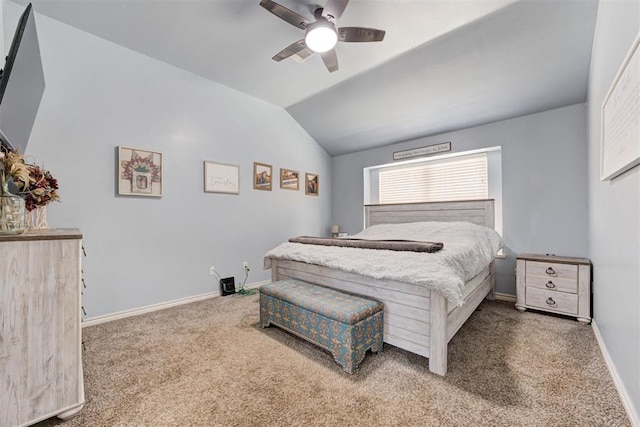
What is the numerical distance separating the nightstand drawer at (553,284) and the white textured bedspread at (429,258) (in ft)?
1.48

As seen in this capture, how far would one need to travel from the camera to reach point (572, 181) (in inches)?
115

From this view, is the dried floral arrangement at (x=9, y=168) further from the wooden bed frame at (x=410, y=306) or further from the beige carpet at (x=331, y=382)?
the wooden bed frame at (x=410, y=306)

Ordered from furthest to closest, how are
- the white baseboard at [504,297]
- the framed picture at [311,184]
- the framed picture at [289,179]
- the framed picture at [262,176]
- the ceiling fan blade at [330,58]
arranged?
the framed picture at [311,184] → the framed picture at [289,179] → the framed picture at [262,176] → the white baseboard at [504,297] → the ceiling fan blade at [330,58]

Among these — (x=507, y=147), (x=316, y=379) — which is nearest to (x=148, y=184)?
(x=316, y=379)

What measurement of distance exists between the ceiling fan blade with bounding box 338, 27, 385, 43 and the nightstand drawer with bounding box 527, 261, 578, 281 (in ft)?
8.78

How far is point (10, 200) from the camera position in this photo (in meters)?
1.36

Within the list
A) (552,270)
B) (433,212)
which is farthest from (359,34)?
(552,270)

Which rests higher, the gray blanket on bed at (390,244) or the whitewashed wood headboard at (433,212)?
the whitewashed wood headboard at (433,212)

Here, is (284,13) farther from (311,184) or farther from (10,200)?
(311,184)

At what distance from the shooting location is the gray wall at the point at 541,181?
2908 mm

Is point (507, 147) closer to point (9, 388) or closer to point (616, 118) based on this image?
point (616, 118)

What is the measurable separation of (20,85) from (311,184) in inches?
144

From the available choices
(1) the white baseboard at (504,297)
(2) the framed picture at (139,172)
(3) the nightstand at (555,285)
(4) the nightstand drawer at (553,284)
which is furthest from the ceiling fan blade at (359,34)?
(1) the white baseboard at (504,297)

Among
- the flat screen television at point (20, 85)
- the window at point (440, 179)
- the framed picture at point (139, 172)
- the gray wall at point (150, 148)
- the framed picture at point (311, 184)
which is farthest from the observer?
the framed picture at point (311, 184)
